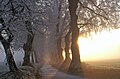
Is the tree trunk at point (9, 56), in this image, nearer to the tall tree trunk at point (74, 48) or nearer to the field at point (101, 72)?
the field at point (101, 72)

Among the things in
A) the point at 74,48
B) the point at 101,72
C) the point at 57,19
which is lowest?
the point at 101,72

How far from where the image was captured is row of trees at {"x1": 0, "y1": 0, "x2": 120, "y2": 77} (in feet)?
78.3

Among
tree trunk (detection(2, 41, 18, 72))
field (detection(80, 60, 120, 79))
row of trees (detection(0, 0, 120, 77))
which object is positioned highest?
row of trees (detection(0, 0, 120, 77))

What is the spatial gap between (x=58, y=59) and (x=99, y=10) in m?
21.6

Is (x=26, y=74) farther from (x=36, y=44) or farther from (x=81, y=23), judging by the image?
(x=36, y=44)

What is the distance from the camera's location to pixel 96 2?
40125mm

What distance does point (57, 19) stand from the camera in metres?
54.2

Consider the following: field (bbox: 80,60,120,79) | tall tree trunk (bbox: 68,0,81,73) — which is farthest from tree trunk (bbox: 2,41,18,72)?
tall tree trunk (bbox: 68,0,81,73)

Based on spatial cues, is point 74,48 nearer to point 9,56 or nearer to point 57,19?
point 9,56

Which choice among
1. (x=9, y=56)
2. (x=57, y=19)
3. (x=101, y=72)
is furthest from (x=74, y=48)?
(x=57, y=19)

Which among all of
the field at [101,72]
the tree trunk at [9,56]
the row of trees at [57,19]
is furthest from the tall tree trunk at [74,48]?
the tree trunk at [9,56]

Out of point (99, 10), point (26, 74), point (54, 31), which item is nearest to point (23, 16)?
point (26, 74)

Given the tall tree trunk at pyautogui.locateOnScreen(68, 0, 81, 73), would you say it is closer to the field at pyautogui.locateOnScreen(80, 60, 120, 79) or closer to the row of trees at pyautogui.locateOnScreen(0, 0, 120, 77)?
the row of trees at pyautogui.locateOnScreen(0, 0, 120, 77)

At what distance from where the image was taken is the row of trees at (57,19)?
23.9 metres
